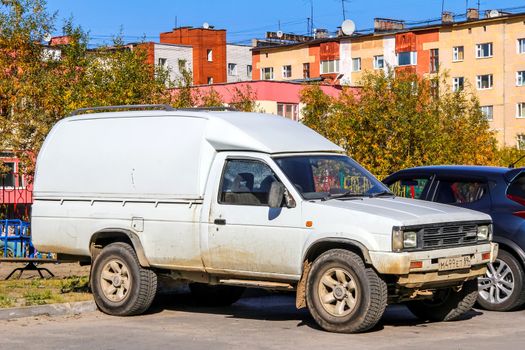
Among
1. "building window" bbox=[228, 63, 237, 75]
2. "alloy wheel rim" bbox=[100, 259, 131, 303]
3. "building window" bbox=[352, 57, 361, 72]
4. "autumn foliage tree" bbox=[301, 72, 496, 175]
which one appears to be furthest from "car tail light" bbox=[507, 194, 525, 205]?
"building window" bbox=[228, 63, 237, 75]

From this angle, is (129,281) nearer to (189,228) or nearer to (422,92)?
(189,228)

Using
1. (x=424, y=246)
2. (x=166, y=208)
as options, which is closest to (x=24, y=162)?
(x=166, y=208)

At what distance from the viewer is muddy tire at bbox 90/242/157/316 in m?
12.4

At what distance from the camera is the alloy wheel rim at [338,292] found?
10.8 meters

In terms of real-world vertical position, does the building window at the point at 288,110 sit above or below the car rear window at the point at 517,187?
above

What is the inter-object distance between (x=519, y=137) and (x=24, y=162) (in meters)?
63.4

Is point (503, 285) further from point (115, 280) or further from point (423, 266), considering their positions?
point (115, 280)

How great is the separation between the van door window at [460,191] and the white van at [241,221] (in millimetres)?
1619

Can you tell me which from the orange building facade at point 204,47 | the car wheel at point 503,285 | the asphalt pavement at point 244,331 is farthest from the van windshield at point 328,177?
the orange building facade at point 204,47

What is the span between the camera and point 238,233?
37.9 ft

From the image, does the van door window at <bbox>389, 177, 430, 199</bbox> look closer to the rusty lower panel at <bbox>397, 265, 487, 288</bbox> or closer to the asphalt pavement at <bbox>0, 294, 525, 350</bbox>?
the asphalt pavement at <bbox>0, 294, 525, 350</bbox>

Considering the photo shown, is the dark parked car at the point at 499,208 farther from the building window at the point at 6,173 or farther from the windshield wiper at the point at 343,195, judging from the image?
the building window at the point at 6,173

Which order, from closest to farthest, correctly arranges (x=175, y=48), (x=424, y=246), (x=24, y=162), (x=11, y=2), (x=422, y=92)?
(x=424, y=246) → (x=11, y=2) → (x=24, y=162) → (x=422, y=92) → (x=175, y=48)

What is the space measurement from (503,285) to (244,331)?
371 centimetres
